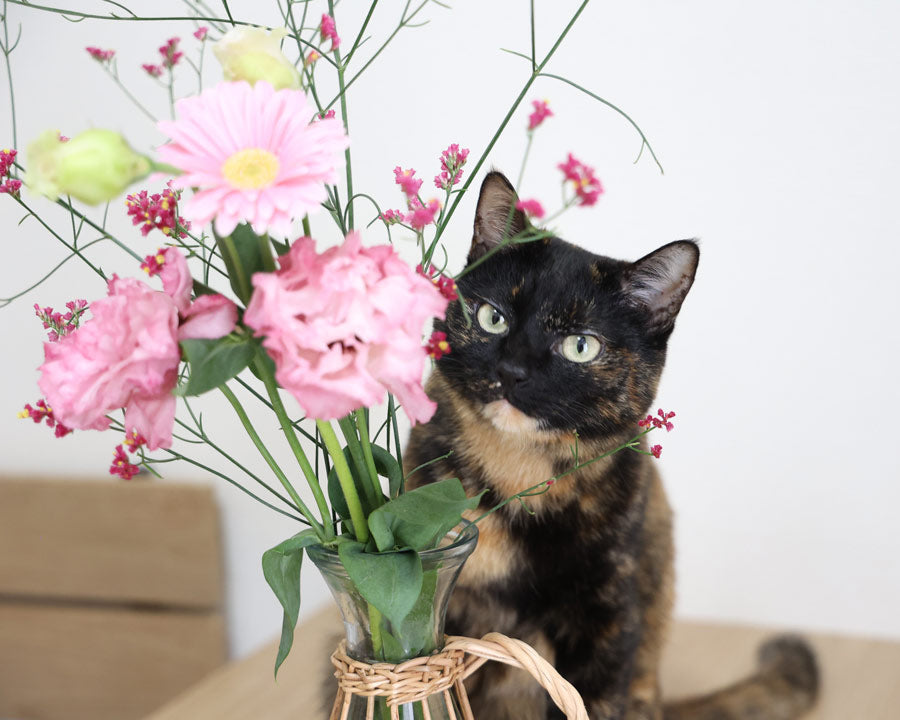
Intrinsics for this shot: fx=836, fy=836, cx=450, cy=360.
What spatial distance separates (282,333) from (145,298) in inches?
3.5

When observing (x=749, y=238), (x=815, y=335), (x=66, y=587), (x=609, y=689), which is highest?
(x=749, y=238)

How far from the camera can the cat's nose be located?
2.21 feet

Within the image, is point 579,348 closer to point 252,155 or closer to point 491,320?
point 491,320

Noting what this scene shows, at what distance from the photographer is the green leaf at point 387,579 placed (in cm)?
49

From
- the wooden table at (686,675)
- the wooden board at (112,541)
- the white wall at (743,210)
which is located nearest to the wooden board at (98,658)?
the wooden board at (112,541)

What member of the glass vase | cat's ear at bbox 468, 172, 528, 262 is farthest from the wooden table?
cat's ear at bbox 468, 172, 528, 262

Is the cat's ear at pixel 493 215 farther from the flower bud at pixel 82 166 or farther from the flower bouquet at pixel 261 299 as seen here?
the flower bud at pixel 82 166

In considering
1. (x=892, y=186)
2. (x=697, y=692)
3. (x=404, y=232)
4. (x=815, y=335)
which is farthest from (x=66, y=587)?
(x=892, y=186)

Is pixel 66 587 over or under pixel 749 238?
under

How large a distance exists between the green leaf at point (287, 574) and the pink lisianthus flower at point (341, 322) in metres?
0.15

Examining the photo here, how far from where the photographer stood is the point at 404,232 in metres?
1.28

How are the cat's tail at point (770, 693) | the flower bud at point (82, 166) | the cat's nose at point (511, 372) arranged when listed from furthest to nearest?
1. the cat's tail at point (770, 693)
2. the cat's nose at point (511, 372)
3. the flower bud at point (82, 166)

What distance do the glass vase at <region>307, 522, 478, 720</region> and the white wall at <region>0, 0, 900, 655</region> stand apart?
2.37 ft

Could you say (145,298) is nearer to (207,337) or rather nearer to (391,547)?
(207,337)
